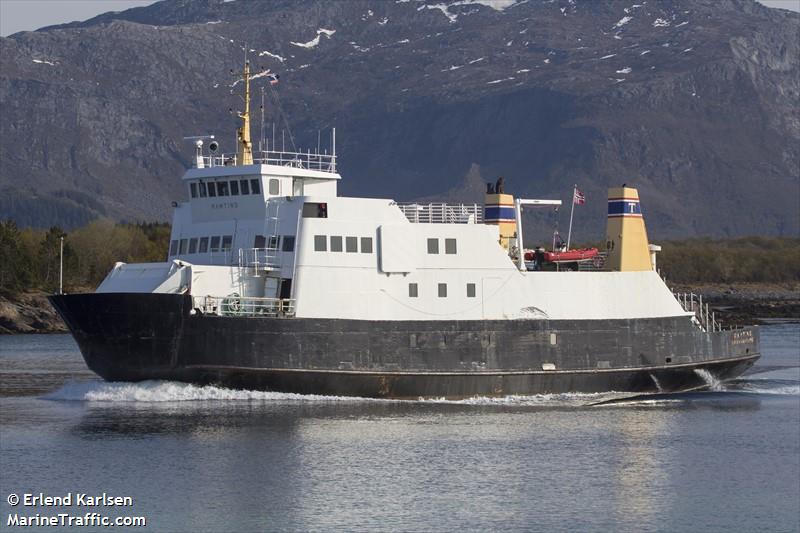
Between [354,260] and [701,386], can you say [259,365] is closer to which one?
[354,260]

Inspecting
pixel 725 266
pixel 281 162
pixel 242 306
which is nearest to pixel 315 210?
pixel 281 162

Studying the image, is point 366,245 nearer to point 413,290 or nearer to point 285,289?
point 413,290

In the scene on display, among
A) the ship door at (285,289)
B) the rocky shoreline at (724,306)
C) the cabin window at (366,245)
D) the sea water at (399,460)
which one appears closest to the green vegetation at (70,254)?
the rocky shoreline at (724,306)

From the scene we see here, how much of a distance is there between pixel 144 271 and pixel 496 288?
852 centimetres

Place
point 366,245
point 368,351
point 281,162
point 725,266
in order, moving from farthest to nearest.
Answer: point 725,266, point 281,162, point 366,245, point 368,351

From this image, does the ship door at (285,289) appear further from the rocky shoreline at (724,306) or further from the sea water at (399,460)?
the rocky shoreline at (724,306)

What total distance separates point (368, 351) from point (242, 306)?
3.11 meters

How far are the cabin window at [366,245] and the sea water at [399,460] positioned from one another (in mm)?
3529

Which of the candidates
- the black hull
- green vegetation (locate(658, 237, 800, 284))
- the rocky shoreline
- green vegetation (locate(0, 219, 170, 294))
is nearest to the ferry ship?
the black hull

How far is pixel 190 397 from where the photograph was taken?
106 ft

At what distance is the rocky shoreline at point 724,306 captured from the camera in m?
72.2

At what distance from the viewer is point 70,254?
79.8 meters

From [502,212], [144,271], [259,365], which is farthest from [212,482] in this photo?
[502,212]

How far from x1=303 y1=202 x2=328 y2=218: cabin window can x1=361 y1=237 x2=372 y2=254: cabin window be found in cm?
111
